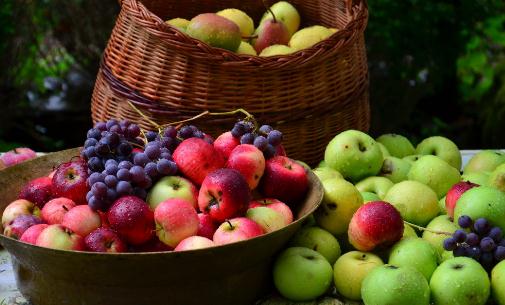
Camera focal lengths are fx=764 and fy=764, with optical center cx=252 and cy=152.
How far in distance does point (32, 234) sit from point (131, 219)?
0.20 m

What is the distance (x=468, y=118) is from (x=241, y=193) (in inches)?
124

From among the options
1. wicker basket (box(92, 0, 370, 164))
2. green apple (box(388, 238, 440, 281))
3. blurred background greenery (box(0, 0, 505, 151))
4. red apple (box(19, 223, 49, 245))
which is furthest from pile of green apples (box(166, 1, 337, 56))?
blurred background greenery (box(0, 0, 505, 151))

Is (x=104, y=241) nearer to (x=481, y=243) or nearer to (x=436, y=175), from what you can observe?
(x=481, y=243)

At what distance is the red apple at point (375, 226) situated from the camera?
1639mm

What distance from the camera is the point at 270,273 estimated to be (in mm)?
1655

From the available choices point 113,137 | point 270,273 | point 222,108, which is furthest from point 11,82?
point 270,273

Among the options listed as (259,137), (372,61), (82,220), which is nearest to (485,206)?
(259,137)

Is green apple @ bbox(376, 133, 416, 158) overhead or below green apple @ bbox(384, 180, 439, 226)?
below

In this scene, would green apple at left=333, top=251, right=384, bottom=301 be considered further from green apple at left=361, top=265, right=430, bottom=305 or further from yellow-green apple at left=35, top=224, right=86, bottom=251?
yellow-green apple at left=35, top=224, right=86, bottom=251

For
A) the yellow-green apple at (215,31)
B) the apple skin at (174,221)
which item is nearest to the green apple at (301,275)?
the apple skin at (174,221)

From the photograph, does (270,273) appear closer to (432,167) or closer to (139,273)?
(139,273)

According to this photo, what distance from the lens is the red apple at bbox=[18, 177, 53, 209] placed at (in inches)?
66.6

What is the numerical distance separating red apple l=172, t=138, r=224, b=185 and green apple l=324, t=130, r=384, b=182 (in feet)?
1.36

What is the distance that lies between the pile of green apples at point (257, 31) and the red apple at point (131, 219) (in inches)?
33.1
